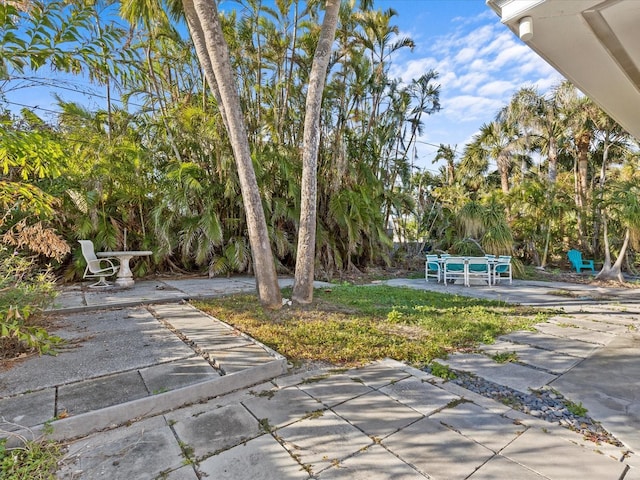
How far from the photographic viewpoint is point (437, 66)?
10219 mm

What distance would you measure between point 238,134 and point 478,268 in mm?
6461

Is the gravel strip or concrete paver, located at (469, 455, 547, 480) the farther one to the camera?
the gravel strip

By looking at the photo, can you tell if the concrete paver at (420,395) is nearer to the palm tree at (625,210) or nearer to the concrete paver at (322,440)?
the concrete paver at (322,440)

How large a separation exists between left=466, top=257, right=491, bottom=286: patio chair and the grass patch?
2.00 meters

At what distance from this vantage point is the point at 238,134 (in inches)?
175

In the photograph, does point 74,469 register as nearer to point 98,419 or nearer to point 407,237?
point 98,419

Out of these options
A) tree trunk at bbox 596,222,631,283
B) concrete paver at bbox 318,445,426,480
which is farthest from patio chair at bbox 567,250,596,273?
concrete paver at bbox 318,445,426,480

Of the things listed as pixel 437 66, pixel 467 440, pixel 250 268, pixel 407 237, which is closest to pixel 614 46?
pixel 467 440

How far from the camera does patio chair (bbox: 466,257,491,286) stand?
765cm

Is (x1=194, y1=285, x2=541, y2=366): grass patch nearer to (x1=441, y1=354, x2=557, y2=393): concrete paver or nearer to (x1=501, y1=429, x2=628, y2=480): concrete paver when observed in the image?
(x1=441, y1=354, x2=557, y2=393): concrete paver

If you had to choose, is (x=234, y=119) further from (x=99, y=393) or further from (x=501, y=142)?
(x=501, y=142)

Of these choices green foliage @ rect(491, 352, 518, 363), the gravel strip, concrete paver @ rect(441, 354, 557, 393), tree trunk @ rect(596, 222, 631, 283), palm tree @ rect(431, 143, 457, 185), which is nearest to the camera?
the gravel strip

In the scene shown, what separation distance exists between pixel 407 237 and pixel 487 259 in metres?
4.60

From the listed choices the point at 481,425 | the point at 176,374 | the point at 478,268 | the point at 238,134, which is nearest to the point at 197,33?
the point at 238,134
